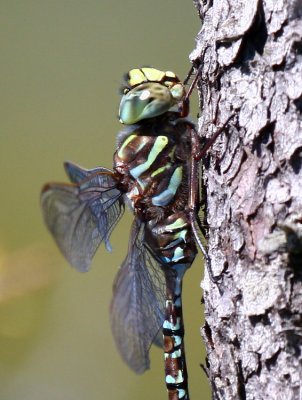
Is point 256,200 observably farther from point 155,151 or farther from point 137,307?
point 137,307

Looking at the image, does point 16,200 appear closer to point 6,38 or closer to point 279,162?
point 6,38

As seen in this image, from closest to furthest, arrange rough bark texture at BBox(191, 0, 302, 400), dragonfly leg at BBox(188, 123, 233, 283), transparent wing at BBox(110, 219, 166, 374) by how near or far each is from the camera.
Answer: rough bark texture at BBox(191, 0, 302, 400) → dragonfly leg at BBox(188, 123, 233, 283) → transparent wing at BBox(110, 219, 166, 374)

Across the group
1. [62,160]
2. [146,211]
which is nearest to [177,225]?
[146,211]

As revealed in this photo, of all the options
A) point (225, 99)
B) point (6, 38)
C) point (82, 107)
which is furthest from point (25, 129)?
point (225, 99)

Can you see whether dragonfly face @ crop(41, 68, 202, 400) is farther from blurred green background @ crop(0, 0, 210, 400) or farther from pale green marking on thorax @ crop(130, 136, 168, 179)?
blurred green background @ crop(0, 0, 210, 400)

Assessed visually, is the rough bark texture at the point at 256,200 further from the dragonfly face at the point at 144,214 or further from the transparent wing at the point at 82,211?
the transparent wing at the point at 82,211

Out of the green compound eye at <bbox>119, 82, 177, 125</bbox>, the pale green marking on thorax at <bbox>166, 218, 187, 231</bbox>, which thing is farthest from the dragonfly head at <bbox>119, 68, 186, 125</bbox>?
the pale green marking on thorax at <bbox>166, 218, 187, 231</bbox>

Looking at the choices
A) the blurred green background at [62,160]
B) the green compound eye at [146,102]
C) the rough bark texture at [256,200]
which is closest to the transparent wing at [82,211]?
the green compound eye at [146,102]
